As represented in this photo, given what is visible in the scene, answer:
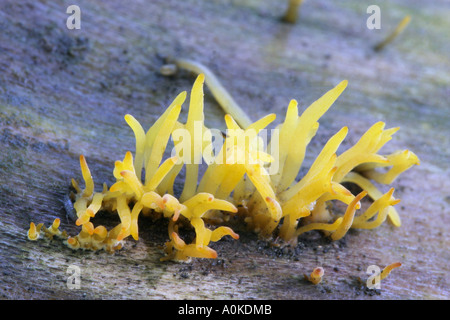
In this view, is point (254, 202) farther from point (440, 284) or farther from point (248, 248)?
point (440, 284)

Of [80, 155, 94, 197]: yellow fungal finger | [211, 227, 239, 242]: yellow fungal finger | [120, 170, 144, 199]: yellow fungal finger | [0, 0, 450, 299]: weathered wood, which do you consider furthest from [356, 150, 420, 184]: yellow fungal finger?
[80, 155, 94, 197]: yellow fungal finger

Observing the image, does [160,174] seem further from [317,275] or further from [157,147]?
[317,275]

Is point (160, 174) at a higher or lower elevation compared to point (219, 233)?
higher

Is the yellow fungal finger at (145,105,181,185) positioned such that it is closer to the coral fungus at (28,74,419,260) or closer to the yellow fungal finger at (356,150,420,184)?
the coral fungus at (28,74,419,260)

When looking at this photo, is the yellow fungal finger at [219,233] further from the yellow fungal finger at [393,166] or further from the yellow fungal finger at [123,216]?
the yellow fungal finger at [393,166]

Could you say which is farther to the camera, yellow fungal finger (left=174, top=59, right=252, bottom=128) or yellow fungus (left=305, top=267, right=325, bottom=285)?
yellow fungal finger (left=174, top=59, right=252, bottom=128)

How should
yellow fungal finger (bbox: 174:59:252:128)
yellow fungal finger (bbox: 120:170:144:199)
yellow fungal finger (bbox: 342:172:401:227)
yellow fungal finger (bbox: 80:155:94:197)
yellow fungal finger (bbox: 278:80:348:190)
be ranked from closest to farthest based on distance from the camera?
yellow fungal finger (bbox: 120:170:144:199) < yellow fungal finger (bbox: 80:155:94:197) < yellow fungal finger (bbox: 278:80:348:190) < yellow fungal finger (bbox: 342:172:401:227) < yellow fungal finger (bbox: 174:59:252:128)


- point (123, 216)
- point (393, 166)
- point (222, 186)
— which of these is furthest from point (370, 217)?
point (123, 216)
